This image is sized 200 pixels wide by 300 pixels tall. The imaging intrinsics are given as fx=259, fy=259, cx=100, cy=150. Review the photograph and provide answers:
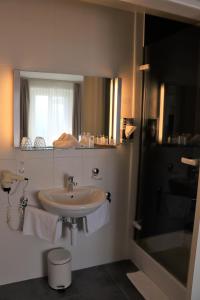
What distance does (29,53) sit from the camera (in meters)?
2.12

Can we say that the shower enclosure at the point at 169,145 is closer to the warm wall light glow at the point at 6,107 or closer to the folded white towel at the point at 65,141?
the folded white towel at the point at 65,141

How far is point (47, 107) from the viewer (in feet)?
7.25

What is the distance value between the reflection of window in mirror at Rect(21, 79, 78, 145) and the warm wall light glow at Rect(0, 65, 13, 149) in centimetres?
10

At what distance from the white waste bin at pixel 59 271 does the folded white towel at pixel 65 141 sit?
98cm

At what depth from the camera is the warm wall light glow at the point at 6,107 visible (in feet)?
6.80

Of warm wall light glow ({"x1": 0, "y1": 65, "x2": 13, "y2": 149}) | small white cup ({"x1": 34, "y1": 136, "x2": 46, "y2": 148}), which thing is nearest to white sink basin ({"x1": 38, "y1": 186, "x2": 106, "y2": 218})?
small white cup ({"x1": 34, "y1": 136, "x2": 46, "y2": 148})

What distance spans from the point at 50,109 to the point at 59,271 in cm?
139

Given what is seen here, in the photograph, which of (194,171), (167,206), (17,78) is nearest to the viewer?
(194,171)

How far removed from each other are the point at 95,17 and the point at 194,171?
1568 millimetres

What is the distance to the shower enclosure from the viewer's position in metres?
1.97

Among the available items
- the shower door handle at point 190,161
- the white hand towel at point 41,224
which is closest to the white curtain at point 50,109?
the white hand towel at point 41,224

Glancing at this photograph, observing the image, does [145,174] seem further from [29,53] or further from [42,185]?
[29,53]

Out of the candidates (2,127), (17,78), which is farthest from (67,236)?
(17,78)

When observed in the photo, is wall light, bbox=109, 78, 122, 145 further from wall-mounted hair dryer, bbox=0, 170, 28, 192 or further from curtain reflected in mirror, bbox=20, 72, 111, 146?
wall-mounted hair dryer, bbox=0, 170, 28, 192
